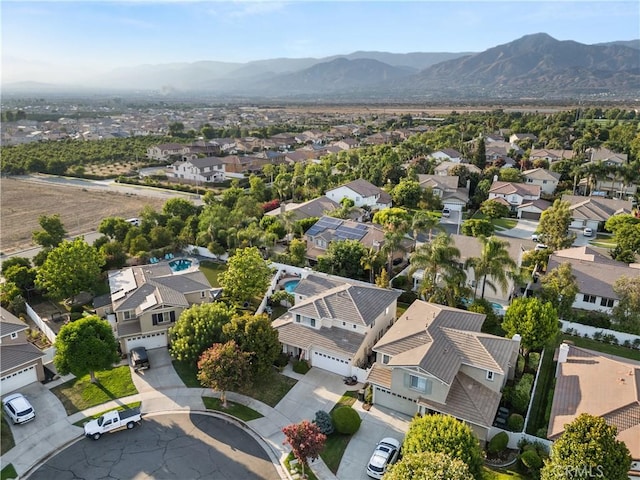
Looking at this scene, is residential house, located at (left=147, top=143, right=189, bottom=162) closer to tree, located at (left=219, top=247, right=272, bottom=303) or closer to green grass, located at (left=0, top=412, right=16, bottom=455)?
tree, located at (left=219, top=247, right=272, bottom=303)

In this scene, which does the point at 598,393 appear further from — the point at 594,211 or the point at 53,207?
the point at 53,207

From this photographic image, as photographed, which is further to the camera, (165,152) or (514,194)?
(165,152)

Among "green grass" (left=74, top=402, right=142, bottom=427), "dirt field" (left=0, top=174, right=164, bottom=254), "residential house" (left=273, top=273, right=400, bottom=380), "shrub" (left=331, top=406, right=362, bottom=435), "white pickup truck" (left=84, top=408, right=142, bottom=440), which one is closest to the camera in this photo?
"white pickup truck" (left=84, top=408, right=142, bottom=440)

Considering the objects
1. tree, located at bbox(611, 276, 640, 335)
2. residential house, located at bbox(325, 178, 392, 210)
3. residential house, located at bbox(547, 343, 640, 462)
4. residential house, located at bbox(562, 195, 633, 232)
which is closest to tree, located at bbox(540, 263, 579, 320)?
tree, located at bbox(611, 276, 640, 335)

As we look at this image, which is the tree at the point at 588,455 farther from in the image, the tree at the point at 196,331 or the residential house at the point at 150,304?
the residential house at the point at 150,304

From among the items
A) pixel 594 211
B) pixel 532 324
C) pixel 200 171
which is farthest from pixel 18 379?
pixel 200 171

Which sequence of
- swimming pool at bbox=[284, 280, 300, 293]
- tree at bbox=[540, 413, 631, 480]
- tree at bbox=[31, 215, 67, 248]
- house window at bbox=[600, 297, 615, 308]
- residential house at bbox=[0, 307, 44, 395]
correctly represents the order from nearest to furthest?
tree at bbox=[540, 413, 631, 480] < residential house at bbox=[0, 307, 44, 395] < house window at bbox=[600, 297, 615, 308] < swimming pool at bbox=[284, 280, 300, 293] < tree at bbox=[31, 215, 67, 248]
